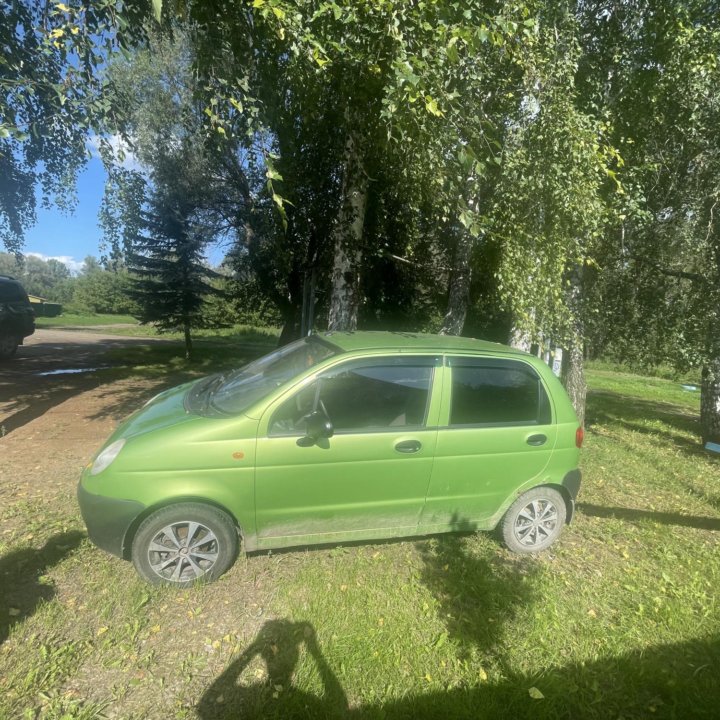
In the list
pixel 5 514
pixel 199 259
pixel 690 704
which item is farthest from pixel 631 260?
pixel 199 259

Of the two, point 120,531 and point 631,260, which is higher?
point 631,260

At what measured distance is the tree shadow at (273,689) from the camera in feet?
8.09

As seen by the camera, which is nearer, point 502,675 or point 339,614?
point 502,675

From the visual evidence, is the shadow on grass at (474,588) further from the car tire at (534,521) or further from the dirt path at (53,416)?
the dirt path at (53,416)

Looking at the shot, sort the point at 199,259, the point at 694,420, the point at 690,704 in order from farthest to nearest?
the point at 199,259 → the point at 694,420 → the point at 690,704

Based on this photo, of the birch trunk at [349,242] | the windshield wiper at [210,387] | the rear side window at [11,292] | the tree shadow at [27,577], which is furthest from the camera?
the rear side window at [11,292]

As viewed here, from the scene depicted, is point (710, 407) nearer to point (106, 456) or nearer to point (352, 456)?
point (352, 456)

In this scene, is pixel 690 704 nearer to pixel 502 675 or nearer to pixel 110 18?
pixel 502 675

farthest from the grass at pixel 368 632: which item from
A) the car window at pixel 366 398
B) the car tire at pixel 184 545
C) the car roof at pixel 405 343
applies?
the car roof at pixel 405 343

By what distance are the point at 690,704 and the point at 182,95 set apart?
17.1 metres

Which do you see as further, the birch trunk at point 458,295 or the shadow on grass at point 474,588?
the birch trunk at point 458,295

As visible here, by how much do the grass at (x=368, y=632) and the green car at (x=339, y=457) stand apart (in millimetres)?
284

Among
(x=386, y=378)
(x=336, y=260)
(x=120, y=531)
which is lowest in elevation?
(x=120, y=531)

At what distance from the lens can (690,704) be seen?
2.74 m
